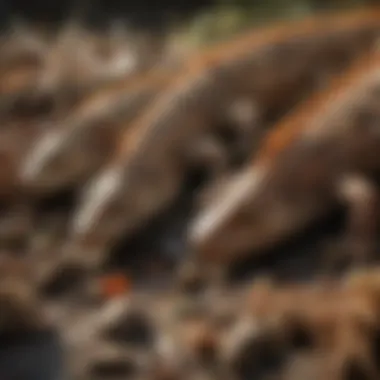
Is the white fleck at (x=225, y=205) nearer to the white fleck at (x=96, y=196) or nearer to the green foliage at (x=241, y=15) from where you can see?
the white fleck at (x=96, y=196)

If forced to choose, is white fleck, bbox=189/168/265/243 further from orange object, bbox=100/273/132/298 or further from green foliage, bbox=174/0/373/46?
green foliage, bbox=174/0/373/46

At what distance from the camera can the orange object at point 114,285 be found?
2.51 ft

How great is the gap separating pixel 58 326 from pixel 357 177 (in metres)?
0.29

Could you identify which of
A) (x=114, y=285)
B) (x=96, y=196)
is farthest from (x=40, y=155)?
(x=114, y=285)

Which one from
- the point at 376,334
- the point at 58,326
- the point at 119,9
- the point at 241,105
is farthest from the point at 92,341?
the point at 119,9

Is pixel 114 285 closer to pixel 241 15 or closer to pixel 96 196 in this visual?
pixel 96 196

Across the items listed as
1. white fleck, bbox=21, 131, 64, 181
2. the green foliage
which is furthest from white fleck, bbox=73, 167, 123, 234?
the green foliage

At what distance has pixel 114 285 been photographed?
779mm

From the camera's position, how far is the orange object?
76cm

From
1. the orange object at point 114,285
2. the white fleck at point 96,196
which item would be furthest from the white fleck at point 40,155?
the orange object at point 114,285

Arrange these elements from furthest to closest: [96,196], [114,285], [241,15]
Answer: [241,15] < [96,196] < [114,285]

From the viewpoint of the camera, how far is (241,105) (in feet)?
3.30

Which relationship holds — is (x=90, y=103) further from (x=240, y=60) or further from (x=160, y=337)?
(x=160, y=337)

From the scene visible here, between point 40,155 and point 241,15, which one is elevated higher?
point 241,15
